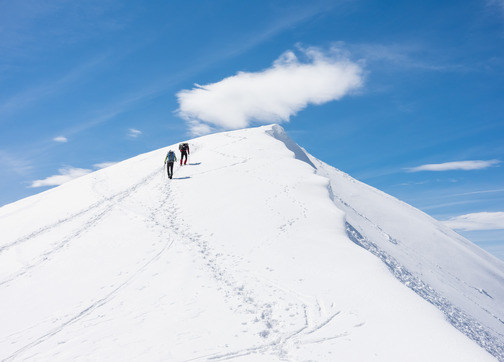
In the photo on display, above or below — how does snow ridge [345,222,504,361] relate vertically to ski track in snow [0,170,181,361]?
below

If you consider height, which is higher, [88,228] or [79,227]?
[79,227]

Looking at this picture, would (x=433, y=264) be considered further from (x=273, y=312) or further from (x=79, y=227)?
(x=79, y=227)

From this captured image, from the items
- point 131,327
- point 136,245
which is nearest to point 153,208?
point 136,245

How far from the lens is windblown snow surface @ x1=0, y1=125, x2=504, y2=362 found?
815 cm

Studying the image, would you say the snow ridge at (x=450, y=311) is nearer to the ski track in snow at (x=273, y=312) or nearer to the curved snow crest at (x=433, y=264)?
the curved snow crest at (x=433, y=264)

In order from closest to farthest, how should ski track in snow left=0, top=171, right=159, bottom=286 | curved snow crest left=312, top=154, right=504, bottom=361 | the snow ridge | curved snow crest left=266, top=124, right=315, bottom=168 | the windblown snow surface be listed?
the windblown snow surface
the snow ridge
ski track in snow left=0, top=171, right=159, bottom=286
curved snow crest left=312, top=154, right=504, bottom=361
curved snow crest left=266, top=124, right=315, bottom=168

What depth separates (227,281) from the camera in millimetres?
11148

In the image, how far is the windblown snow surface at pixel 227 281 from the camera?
8.15 meters

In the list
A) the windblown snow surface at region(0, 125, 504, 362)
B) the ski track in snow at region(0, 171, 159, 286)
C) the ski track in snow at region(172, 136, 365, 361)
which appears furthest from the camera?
the ski track in snow at region(0, 171, 159, 286)

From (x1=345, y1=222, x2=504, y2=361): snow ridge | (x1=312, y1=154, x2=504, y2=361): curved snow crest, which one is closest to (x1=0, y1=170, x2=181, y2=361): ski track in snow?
(x1=345, y1=222, x2=504, y2=361): snow ridge

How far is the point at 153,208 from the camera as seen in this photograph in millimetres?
19297

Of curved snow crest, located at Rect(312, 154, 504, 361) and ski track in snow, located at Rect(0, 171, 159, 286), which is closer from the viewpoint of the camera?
ski track in snow, located at Rect(0, 171, 159, 286)

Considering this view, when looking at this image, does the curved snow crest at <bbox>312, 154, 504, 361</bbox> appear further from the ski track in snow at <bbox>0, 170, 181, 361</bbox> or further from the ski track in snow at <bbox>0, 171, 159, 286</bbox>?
the ski track in snow at <bbox>0, 171, 159, 286</bbox>

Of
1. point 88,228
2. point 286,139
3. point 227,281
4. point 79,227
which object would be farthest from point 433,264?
point 79,227
